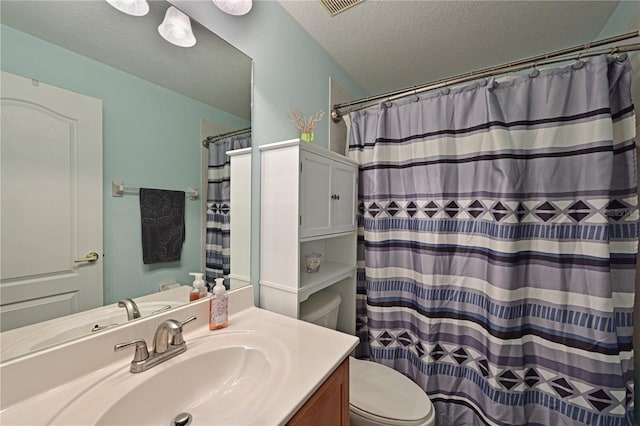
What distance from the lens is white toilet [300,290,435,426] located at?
3.33ft

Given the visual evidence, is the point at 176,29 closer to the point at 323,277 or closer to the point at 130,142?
the point at 130,142

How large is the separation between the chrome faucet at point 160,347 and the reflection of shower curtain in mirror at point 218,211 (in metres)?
0.26

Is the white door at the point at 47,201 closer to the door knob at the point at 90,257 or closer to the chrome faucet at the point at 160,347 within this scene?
the door knob at the point at 90,257

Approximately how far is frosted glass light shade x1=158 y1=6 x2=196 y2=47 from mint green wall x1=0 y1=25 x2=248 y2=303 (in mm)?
198

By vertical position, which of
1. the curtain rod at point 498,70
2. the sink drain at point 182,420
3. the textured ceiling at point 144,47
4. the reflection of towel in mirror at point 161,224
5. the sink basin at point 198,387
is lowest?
the sink drain at point 182,420

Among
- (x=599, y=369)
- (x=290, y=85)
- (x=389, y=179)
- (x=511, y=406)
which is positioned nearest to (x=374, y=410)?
(x=511, y=406)

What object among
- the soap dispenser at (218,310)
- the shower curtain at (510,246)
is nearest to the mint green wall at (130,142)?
the soap dispenser at (218,310)

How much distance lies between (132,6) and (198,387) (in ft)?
3.88

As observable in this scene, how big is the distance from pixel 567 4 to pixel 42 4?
7.19 feet

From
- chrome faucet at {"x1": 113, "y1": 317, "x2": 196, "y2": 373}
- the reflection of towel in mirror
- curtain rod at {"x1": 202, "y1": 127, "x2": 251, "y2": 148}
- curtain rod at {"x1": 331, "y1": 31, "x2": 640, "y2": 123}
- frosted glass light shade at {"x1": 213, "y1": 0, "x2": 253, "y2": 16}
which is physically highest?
frosted glass light shade at {"x1": 213, "y1": 0, "x2": 253, "y2": 16}

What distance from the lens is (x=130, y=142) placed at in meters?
0.74

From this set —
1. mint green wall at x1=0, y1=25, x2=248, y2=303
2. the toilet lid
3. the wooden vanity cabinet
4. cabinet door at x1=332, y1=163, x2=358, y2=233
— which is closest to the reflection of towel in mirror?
mint green wall at x1=0, y1=25, x2=248, y2=303

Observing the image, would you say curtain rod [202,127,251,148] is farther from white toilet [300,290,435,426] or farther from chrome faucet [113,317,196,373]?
white toilet [300,290,435,426]

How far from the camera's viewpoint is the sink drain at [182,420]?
24.6 inches
